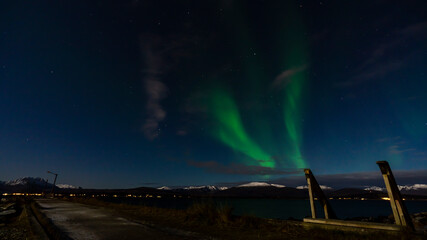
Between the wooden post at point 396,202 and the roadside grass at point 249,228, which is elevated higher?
the wooden post at point 396,202

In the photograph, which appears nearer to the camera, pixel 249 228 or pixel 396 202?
pixel 396 202

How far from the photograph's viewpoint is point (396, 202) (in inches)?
239

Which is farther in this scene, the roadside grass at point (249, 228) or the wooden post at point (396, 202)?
the wooden post at point (396, 202)

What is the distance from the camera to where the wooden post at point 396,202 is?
19.1 ft

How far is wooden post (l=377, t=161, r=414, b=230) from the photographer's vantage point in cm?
582

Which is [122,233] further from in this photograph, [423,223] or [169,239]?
[423,223]

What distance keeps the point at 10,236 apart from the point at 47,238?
1777 mm

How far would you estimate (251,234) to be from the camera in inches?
238

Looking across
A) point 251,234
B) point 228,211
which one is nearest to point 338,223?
point 251,234

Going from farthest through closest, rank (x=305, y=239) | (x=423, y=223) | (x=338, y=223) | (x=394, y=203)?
(x=423, y=223) < (x=338, y=223) < (x=394, y=203) < (x=305, y=239)

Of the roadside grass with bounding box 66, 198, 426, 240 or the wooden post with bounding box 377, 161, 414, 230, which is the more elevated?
the wooden post with bounding box 377, 161, 414, 230

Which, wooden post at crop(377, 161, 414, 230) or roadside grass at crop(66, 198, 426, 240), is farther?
wooden post at crop(377, 161, 414, 230)

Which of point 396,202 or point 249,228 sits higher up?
point 396,202

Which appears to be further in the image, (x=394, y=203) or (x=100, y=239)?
(x=394, y=203)
